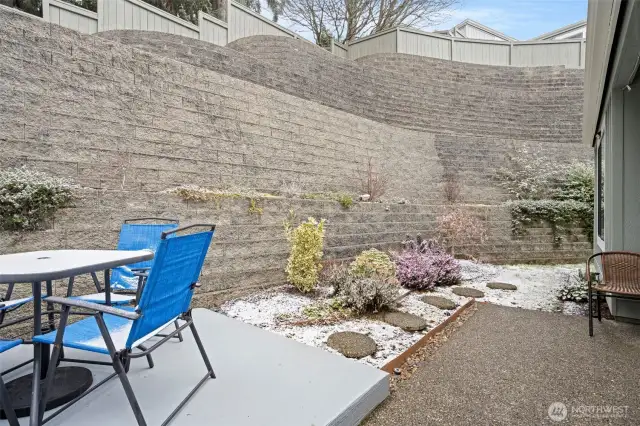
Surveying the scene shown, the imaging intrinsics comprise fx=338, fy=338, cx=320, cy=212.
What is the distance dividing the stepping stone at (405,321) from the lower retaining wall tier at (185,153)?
1.54 m

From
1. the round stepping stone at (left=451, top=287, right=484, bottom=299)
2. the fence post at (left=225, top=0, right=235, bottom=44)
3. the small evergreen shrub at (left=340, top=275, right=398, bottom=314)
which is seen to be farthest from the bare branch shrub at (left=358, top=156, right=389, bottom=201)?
the fence post at (left=225, top=0, right=235, bottom=44)

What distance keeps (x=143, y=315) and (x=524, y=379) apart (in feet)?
8.26

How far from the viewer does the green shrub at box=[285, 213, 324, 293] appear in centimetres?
407

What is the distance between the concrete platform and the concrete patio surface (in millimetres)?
254

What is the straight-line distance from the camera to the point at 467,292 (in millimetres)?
4660

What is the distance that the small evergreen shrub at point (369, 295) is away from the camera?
350 cm

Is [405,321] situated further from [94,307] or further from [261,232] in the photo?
[94,307]

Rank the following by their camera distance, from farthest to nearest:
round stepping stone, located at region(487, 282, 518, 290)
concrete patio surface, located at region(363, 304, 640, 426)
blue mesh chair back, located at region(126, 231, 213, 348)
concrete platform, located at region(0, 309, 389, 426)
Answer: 1. round stepping stone, located at region(487, 282, 518, 290)
2. concrete patio surface, located at region(363, 304, 640, 426)
3. concrete platform, located at region(0, 309, 389, 426)
4. blue mesh chair back, located at region(126, 231, 213, 348)

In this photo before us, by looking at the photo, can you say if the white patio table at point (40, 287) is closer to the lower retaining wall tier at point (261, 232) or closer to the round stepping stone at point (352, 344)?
the lower retaining wall tier at point (261, 232)

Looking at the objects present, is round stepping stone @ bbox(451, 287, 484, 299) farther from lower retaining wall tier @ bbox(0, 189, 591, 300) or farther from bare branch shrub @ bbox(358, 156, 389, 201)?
bare branch shrub @ bbox(358, 156, 389, 201)

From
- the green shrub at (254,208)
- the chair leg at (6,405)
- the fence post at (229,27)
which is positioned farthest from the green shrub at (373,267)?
the fence post at (229,27)

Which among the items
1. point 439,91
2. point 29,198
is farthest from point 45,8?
point 439,91

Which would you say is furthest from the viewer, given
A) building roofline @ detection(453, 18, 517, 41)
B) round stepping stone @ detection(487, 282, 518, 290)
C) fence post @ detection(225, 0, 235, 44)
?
building roofline @ detection(453, 18, 517, 41)

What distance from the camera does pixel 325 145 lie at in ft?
22.0
